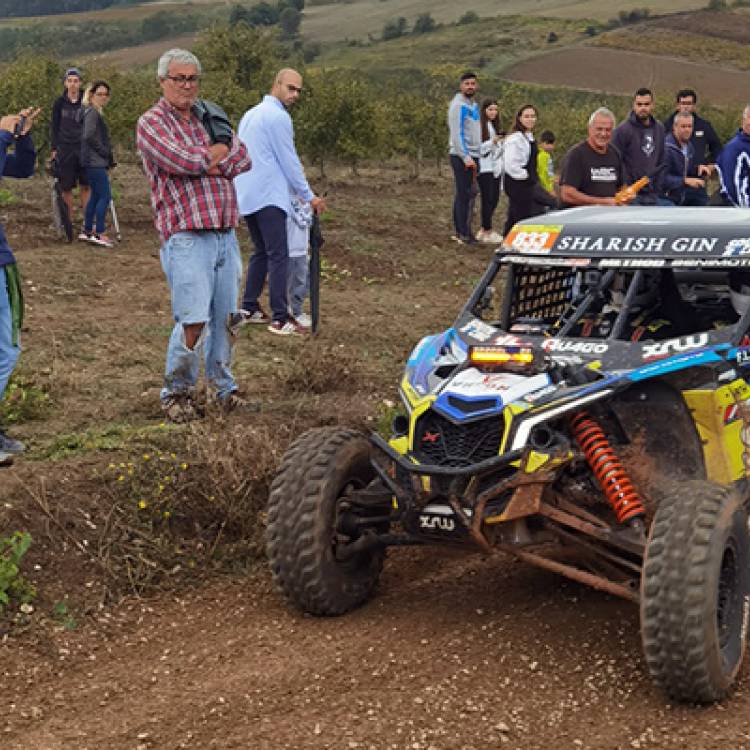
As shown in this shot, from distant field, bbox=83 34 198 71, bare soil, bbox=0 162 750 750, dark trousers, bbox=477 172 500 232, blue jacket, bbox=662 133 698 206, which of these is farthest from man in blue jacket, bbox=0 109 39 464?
distant field, bbox=83 34 198 71

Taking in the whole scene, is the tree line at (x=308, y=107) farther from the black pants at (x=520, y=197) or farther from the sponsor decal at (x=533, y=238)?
the sponsor decal at (x=533, y=238)

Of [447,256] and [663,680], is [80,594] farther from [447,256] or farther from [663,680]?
[447,256]

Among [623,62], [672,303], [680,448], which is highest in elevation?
[672,303]

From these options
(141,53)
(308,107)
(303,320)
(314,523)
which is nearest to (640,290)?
(314,523)

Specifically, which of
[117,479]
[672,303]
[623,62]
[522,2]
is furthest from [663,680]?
[522,2]

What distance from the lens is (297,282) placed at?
37.4 feet

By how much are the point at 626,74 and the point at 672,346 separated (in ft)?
225

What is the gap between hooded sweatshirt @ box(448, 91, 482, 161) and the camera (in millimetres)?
16906

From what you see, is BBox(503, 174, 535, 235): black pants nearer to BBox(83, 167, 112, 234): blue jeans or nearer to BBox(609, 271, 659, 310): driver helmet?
BBox(83, 167, 112, 234): blue jeans

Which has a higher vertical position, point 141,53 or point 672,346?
point 672,346

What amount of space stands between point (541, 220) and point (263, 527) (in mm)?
Answer: 2244

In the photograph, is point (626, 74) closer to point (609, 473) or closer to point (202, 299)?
point (202, 299)

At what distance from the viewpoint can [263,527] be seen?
7.25 metres

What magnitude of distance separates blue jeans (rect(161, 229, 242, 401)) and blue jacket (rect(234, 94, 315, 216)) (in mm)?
2333
